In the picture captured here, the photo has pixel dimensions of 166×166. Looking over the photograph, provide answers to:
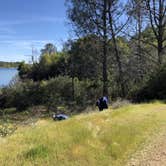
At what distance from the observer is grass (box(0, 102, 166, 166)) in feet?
21.1

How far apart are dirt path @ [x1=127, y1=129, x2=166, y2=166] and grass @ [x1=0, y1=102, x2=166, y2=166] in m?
0.17

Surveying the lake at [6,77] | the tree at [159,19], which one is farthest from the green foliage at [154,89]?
the lake at [6,77]

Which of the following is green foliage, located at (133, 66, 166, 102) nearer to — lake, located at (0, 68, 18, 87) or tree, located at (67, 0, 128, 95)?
tree, located at (67, 0, 128, 95)

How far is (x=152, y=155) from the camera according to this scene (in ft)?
23.3

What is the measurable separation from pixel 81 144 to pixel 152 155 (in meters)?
1.53

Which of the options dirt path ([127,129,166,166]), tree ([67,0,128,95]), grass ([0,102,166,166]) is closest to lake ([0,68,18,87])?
tree ([67,0,128,95])

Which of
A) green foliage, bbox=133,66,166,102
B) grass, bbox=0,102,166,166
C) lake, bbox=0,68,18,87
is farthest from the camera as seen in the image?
lake, bbox=0,68,18,87

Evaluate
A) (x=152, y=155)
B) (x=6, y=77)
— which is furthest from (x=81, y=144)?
(x=6, y=77)

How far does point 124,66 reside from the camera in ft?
86.1

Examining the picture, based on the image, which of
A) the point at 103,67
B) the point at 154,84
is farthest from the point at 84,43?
the point at 154,84

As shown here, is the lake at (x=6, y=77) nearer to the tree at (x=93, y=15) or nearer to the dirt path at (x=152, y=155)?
the tree at (x=93, y=15)

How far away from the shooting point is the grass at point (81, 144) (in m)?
6.45

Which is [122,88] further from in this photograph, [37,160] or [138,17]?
[37,160]

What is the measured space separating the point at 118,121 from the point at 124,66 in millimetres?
16602
